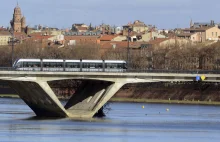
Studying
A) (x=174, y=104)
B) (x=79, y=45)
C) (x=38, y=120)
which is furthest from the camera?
(x=79, y=45)

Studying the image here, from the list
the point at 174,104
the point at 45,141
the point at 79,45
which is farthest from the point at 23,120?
the point at 79,45

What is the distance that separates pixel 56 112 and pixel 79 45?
3744 inches

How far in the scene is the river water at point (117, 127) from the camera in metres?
78.4

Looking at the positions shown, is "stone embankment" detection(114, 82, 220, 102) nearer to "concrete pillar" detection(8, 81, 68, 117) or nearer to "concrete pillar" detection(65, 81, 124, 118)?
"concrete pillar" detection(65, 81, 124, 118)

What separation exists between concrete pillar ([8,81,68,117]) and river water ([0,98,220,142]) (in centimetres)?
125

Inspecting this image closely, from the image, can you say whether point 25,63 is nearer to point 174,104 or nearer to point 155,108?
point 155,108

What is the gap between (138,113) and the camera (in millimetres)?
112750

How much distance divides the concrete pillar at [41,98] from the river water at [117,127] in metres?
1.25

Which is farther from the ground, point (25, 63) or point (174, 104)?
point (25, 63)

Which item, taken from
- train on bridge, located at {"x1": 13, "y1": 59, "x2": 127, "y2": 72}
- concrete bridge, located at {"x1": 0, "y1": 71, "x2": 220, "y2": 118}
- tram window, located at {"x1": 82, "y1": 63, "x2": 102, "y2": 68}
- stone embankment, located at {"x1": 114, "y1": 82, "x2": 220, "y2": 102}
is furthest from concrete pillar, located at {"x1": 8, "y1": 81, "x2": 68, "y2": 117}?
stone embankment, located at {"x1": 114, "y1": 82, "x2": 220, "y2": 102}

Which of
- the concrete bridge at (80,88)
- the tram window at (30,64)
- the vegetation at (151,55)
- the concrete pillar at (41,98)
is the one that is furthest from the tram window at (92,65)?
the vegetation at (151,55)

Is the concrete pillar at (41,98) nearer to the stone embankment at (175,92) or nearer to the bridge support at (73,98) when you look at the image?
the bridge support at (73,98)

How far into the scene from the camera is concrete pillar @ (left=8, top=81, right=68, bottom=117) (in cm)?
9488

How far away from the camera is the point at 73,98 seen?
99.9 metres
